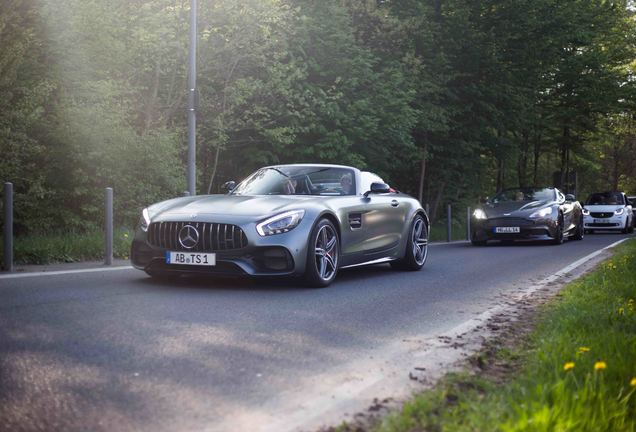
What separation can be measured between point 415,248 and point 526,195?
359 inches

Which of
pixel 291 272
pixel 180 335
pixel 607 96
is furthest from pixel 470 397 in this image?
pixel 607 96

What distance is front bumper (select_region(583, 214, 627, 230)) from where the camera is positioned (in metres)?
30.1

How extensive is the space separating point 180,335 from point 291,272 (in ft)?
8.43

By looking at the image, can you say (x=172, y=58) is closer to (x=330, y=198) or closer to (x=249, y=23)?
(x=249, y=23)

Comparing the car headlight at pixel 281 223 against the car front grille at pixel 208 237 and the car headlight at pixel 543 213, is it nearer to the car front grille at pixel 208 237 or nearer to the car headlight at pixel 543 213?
the car front grille at pixel 208 237

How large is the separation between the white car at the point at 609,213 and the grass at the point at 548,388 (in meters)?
Answer: 26.3

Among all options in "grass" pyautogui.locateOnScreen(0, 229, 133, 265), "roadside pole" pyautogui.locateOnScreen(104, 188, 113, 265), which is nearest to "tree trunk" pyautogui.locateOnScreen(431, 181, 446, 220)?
"grass" pyautogui.locateOnScreen(0, 229, 133, 265)

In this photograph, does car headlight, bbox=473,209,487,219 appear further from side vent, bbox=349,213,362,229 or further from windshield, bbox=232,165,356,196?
side vent, bbox=349,213,362,229

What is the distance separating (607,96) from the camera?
111 feet

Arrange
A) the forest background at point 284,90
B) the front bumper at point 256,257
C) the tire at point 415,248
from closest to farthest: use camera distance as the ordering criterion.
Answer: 1. the front bumper at point 256,257
2. the tire at point 415,248
3. the forest background at point 284,90

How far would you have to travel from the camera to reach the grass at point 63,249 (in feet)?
33.5

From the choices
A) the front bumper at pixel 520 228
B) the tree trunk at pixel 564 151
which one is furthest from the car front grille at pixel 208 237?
the tree trunk at pixel 564 151

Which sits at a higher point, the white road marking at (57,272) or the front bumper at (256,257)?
the front bumper at (256,257)

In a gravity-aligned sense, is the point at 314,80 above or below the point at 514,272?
above
